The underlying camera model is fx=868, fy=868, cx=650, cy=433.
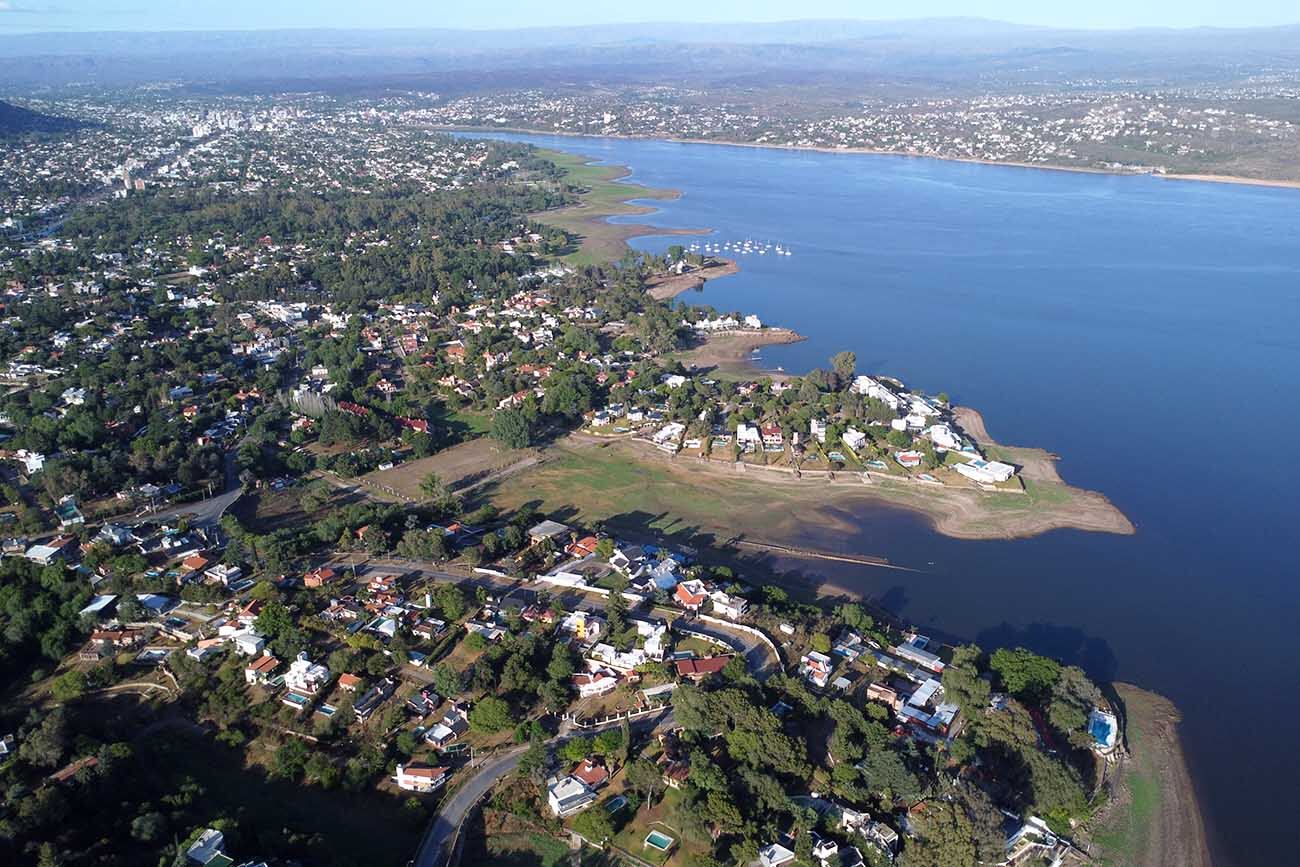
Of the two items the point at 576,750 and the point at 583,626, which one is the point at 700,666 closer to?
the point at 583,626

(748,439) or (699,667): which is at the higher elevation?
(748,439)

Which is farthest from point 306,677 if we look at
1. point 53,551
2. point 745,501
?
point 745,501

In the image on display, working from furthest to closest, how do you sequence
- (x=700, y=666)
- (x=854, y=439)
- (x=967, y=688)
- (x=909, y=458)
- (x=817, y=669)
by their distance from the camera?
(x=854, y=439) < (x=909, y=458) < (x=817, y=669) < (x=700, y=666) < (x=967, y=688)

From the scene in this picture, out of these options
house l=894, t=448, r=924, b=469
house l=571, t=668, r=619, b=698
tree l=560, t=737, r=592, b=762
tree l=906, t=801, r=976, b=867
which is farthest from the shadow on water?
tree l=560, t=737, r=592, b=762

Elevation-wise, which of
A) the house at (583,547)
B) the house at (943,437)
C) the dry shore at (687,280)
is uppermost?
the dry shore at (687,280)

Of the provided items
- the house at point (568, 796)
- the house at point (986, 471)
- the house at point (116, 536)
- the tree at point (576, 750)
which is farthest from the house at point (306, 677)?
the house at point (986, 471)

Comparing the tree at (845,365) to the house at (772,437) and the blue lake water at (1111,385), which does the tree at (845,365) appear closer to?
the blue lake water at (1111,385)

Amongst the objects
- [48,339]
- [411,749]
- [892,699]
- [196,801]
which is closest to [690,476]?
[892,699]
